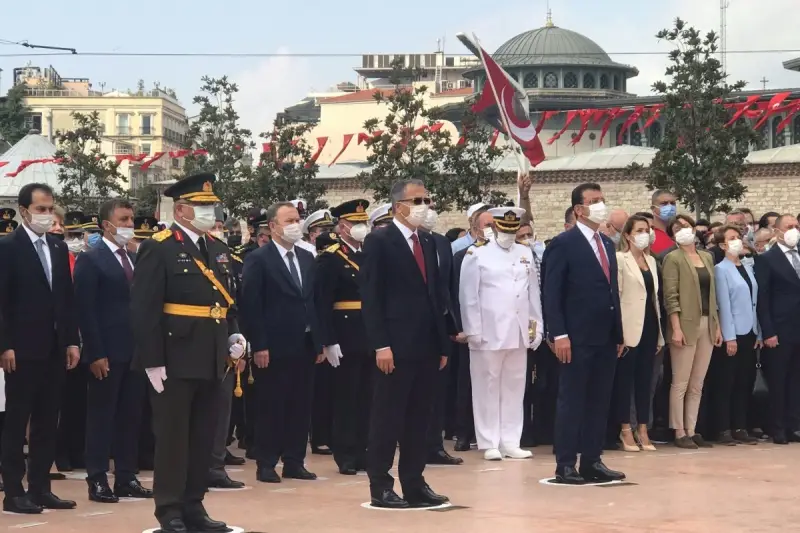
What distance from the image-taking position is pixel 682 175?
35.3m

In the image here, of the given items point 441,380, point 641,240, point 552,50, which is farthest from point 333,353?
point 552,50

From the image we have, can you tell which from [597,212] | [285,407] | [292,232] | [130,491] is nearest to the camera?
[130,491]

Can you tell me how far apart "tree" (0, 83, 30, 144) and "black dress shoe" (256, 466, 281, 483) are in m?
86.6

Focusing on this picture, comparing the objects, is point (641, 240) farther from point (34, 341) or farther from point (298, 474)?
point (34, 341)

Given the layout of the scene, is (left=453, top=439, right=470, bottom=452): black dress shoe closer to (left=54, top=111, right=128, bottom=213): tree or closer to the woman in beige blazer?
the woman in beige blazer

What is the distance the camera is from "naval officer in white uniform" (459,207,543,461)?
42.0 ft

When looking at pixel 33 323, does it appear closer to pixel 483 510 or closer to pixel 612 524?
pixel 483 510

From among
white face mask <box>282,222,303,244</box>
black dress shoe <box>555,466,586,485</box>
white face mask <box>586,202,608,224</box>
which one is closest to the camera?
black dress shoe <box>555,466,586,485</box>

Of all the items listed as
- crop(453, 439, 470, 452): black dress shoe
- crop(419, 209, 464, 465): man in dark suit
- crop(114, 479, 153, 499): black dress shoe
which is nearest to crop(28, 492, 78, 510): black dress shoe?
crop(114, 479, 153, 499): black dress shoe

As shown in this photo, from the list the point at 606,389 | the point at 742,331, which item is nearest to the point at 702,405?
the point at 742,331

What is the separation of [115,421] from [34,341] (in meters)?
1.18

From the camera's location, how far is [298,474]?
11312mm

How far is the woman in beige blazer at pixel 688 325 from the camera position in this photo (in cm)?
1358

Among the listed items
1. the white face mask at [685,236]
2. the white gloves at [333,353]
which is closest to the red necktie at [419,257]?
the white gloves at [333,353]
